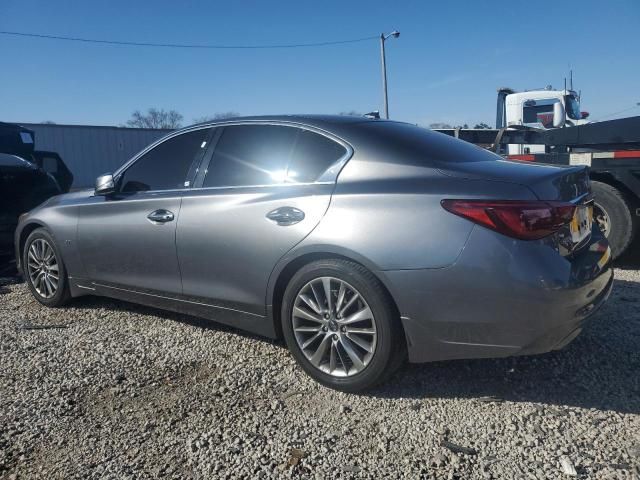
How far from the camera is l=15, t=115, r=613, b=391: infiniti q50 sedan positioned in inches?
102

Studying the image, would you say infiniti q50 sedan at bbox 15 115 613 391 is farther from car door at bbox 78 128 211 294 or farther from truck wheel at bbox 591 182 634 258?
truck wheel at bbox 591 182 634 258

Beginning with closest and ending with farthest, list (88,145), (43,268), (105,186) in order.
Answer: (105,186) → (43,268) → (88,145)

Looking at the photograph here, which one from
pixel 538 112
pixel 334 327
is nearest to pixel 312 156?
pixel 334 327

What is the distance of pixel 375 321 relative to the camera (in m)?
2.85

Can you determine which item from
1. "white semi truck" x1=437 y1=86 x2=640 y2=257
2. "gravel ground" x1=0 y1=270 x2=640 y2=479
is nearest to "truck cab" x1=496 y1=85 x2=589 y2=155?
"white semi truck" x1=437 y1=86 x2=640 y2=257

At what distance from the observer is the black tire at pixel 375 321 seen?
111 inches

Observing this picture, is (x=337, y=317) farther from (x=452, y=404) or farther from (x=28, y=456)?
(x=28, y=456)

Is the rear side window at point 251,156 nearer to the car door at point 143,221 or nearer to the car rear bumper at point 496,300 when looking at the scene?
the car door at point 143,221

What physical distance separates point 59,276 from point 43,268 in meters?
0.26

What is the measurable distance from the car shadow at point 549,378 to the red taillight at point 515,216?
0.79 metres

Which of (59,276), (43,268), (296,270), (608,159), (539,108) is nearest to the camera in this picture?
(296,270)

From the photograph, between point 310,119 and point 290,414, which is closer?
point 290,414

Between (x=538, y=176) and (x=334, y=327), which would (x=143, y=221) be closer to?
(x=334, y=327)

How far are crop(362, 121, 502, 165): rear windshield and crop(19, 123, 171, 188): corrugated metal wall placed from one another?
21.7m
